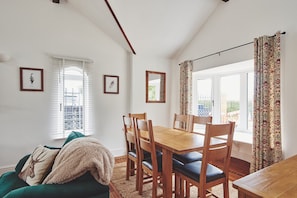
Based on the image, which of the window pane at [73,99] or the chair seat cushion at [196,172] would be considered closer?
the chair seat cushion at [196,172]

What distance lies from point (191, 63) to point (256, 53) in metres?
1.43

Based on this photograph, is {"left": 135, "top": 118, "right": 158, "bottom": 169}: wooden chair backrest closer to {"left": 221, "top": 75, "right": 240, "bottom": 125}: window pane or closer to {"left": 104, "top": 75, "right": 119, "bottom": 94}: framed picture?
{"left": 104, "top": 75, "right": 119, "bottom": 94}: framed picture

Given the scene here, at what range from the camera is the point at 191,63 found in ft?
12.3

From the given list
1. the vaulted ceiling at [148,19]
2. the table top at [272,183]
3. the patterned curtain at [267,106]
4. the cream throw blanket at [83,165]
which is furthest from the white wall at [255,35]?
the cream throw blanket at [83,165]

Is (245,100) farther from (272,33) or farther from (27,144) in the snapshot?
(27,144)

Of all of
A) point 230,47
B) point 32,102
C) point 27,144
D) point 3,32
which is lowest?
point 27,144

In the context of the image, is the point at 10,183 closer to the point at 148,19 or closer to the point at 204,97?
the point at 148,19

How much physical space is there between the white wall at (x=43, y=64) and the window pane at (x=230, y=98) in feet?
6.23

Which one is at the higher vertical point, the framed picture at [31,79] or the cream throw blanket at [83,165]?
the framed picture at [31,79]

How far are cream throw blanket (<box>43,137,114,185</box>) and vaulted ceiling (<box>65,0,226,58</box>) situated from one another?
95.4 inches

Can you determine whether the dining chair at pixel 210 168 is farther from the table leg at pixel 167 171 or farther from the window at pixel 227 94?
the window at pixel 227 94

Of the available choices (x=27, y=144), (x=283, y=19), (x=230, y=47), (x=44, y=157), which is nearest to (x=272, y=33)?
(x=283, y=19)

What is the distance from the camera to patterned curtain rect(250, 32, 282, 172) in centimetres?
226

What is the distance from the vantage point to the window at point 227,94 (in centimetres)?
333
